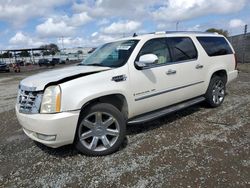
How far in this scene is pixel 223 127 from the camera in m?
4.86

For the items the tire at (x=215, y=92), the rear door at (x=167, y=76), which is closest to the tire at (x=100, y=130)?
the rear door at (x=167, y=76)

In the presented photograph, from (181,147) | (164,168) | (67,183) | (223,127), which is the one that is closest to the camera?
(67,183)

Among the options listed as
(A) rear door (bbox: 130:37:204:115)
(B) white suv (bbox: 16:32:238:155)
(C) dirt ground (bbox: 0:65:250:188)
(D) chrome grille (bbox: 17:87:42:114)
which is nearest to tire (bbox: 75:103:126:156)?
(B) white suv (bbox: 16:32:238:155)

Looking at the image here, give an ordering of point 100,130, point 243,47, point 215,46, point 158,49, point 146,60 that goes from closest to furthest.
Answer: point 100,130 < point 146,60 < point 158,49 < point 215,46 < point 243,47

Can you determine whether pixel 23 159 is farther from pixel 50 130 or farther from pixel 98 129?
pixel 98 129

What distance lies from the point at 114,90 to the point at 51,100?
38.0 inches

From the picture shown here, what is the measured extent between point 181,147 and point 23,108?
2496 millimetres

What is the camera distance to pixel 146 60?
4.18 meters

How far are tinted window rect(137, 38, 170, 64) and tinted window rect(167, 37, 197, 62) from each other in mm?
151

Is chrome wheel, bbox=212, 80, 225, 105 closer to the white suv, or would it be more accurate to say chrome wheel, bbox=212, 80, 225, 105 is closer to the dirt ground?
the white suv

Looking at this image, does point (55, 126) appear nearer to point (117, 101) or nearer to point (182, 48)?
point (117, 101)

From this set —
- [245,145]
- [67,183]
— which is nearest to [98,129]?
[67,183]

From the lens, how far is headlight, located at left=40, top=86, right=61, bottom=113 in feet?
11.3

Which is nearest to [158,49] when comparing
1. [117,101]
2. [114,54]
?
[114,54]
